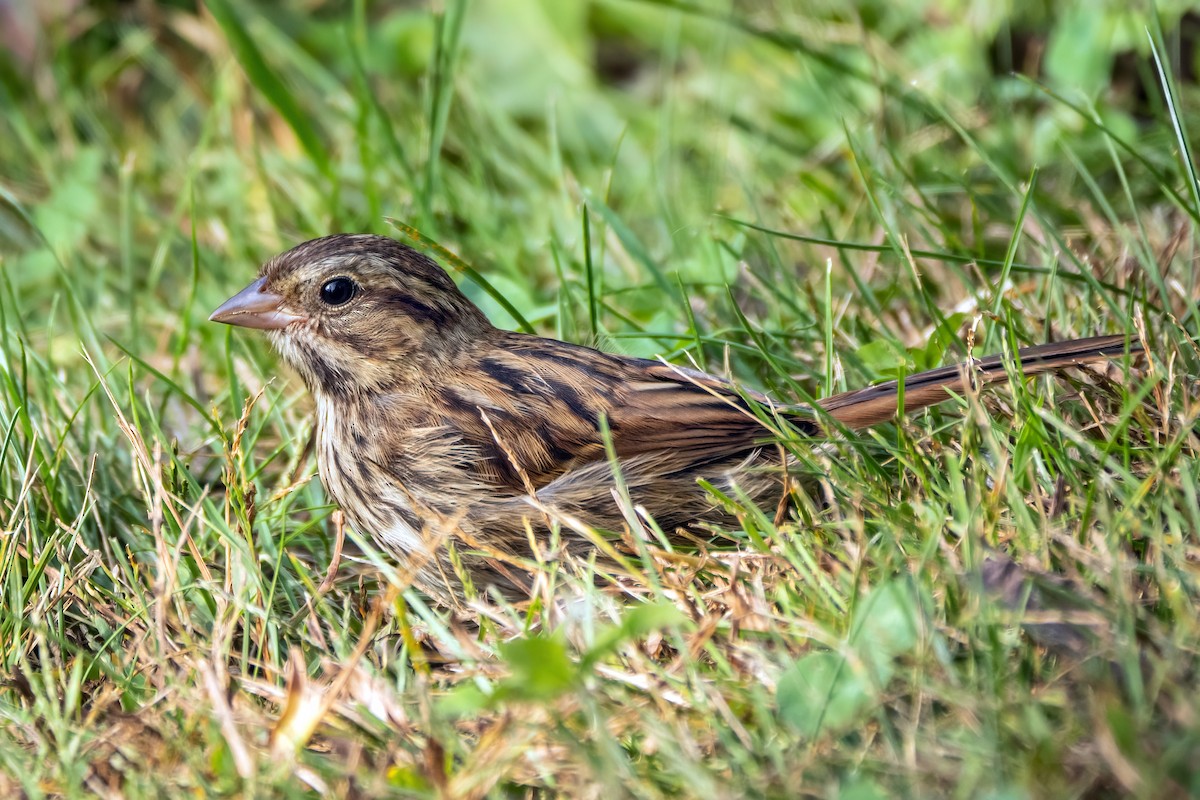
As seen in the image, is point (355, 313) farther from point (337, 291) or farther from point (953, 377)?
point (953, 377)

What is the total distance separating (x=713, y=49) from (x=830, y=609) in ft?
12.4

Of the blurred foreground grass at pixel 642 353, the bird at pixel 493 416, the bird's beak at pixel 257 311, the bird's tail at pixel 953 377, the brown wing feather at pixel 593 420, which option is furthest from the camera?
the bird's beak at pixel 257 311

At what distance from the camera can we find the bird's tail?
2.66m

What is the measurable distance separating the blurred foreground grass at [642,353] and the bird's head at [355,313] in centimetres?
23

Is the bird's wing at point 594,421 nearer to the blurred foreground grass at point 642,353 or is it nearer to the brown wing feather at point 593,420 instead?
the brown wing feather at point 593,420

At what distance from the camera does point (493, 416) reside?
2996 millimetres

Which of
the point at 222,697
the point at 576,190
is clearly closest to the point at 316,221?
the point at 576,190

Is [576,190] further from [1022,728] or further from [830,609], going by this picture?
[1022,728]

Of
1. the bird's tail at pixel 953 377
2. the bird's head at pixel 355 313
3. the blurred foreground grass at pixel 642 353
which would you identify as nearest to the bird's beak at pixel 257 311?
the bird's head at pixel 355 313

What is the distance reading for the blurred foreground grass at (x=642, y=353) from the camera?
6.43ft

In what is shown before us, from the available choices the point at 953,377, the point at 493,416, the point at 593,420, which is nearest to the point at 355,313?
the point at 493,416

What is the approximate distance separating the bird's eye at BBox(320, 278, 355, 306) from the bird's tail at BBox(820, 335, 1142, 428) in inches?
48.3

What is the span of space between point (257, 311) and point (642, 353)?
1011 millimetres

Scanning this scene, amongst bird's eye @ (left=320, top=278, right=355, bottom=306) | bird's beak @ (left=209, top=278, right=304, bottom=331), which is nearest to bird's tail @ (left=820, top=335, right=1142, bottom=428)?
bird's eye @ (left=320, top=278, right=355, bottom=306)
